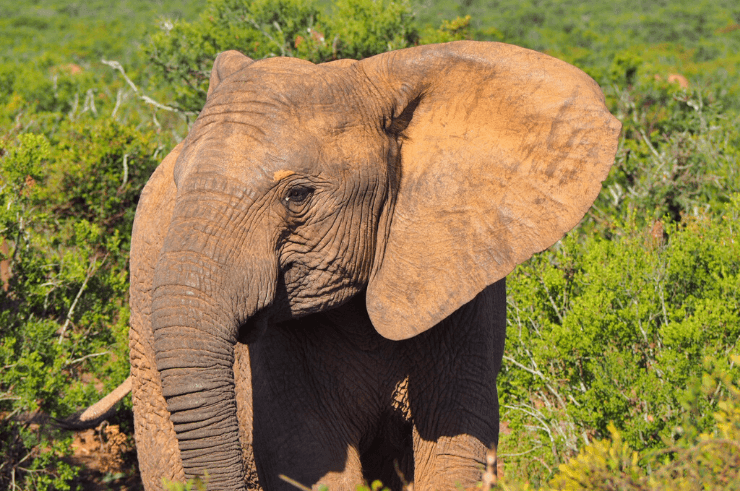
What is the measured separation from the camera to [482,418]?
3367 mm

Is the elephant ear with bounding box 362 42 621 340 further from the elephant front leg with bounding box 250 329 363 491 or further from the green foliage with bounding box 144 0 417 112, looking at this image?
the green foliage with bounding box 144 0 417 112

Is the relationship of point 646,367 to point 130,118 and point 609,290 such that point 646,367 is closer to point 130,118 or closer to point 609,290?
point 609,290

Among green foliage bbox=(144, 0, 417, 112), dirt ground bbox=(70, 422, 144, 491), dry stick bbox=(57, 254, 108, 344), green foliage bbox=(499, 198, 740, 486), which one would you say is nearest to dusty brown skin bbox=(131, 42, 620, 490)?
green foliage bbox=(499, 198, 740, 486)

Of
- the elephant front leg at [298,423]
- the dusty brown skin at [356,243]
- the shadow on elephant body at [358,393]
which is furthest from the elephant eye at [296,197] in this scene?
the elephant front leg at [298,423]

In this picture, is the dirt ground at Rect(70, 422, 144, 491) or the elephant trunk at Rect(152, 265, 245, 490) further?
the dirt ground at Rect(70, 422, 144, 491)

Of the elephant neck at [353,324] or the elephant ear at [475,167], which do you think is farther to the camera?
the elephant neck at [353,324]

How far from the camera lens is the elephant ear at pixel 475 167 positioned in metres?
2.80

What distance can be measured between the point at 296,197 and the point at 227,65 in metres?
0.82

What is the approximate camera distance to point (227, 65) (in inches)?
127

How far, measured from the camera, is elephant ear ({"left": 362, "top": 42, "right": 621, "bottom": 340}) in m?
2.80

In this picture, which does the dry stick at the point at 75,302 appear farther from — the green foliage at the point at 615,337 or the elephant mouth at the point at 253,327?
the elephant mouth at the point at 253,327

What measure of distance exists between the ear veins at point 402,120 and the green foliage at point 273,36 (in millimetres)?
5783

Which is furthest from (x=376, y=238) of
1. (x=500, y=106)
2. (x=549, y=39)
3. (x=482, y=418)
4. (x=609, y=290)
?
(x=549, y=39)

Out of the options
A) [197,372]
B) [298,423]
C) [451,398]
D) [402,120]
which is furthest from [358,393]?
[402,120]
